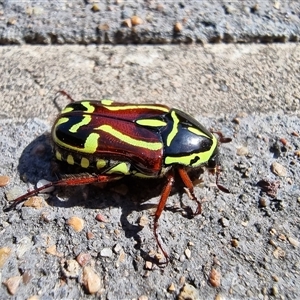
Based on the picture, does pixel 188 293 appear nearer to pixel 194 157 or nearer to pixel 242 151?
pixel 194 157

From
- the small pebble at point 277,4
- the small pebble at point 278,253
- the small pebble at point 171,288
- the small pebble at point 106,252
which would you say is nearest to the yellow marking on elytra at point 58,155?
the small pebble at point 106,252

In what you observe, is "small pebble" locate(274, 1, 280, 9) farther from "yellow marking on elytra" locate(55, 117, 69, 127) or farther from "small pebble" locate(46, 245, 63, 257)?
"small pebble" locate(46, 245, 63, 257)

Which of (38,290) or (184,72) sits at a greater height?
(184,72)

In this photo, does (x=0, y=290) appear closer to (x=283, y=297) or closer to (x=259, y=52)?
(x=283, y=297)

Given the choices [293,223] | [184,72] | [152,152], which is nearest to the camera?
[293,223]

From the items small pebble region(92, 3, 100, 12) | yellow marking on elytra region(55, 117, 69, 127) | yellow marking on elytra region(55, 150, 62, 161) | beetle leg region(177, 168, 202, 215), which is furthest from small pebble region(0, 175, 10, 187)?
small pebble region(92, 3, 100, 12)

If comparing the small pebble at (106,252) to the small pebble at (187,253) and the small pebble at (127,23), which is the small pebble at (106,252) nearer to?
the small pebble at (187,253)

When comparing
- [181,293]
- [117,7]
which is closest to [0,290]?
[181,293]

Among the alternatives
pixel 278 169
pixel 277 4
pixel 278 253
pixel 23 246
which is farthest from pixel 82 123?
pixel 277 4
